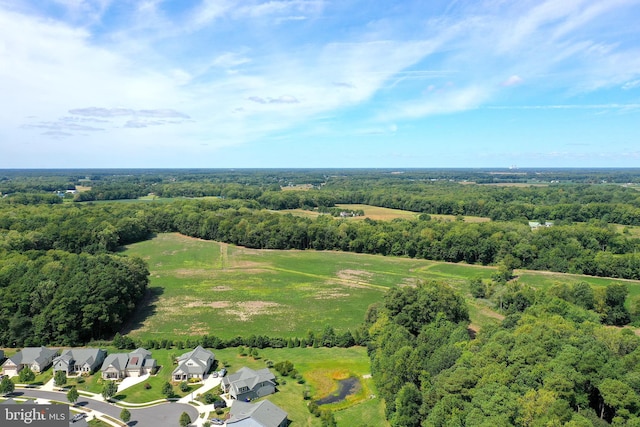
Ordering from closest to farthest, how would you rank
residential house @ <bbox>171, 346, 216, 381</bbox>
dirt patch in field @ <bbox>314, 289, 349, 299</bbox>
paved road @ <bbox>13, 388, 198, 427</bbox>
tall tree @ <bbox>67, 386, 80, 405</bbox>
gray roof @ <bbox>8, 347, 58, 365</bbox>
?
paved road @ <bbox>13, 388, 198, 427</bbox>, tall tree @ <bbox>67, 386, 80, 405</bbox>, residential house @ <bbox>171, 346, 216, 381</bbox>, gray roof @ <bbox>8, 347, 58, 365</bbox>, dirt patch in field @ <bbox>314, 289, 349, 299</bbox>

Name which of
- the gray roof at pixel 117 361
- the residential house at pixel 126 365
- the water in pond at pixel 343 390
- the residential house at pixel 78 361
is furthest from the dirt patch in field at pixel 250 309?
the water in pond at pixel 343 390

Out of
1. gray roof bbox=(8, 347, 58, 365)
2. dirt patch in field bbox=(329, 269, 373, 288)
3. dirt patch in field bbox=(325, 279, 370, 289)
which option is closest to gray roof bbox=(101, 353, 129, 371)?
gray roof bbox=(8, 347, 58, 365)

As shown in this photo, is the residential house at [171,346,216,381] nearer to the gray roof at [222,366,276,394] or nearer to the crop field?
the gray roof at [222,366,276,394]

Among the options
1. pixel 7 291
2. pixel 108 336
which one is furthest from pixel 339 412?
pixel 7 291

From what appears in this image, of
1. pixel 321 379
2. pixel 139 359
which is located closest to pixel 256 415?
pixel 321 379

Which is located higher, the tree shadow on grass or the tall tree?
the tall tree

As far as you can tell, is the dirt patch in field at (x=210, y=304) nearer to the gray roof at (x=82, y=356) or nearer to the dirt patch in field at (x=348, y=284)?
the gray roof at (x=82, y=356)
